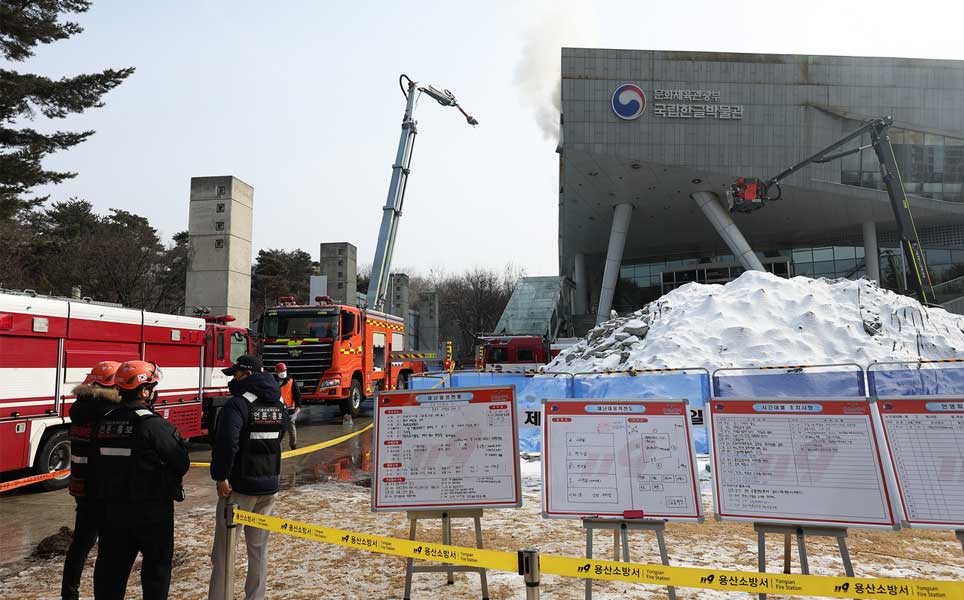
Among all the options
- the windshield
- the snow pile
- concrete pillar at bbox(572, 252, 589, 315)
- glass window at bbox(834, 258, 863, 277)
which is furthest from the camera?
concrete pillar at bbox(572, 252, 589, 315)

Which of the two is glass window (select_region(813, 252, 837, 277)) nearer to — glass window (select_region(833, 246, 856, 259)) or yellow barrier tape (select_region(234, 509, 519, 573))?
glass window (select_region(833, 246, 856, 259))

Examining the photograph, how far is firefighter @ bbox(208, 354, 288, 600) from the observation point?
14.4 ft

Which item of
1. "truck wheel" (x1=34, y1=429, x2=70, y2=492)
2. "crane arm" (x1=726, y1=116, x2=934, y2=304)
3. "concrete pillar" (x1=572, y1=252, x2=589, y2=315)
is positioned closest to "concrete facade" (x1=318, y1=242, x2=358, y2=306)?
"crane arm" (x1=726, y1=116, x2=934, y2=304)

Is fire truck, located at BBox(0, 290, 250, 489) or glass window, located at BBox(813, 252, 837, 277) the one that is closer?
fire truck, located at BBox(0, 290, 250, 489)

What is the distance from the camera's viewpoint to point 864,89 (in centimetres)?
3550

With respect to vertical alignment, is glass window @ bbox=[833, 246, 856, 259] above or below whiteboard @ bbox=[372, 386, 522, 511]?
above

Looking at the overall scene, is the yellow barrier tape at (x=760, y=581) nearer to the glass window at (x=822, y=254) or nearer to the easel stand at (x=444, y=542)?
the easel stand at (x=444, y=542)

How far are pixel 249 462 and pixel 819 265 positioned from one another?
5323cm

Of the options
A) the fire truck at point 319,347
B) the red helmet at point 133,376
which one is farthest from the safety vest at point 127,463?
the fire truck at point 319,347

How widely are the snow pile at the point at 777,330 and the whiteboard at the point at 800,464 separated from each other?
9.75 m

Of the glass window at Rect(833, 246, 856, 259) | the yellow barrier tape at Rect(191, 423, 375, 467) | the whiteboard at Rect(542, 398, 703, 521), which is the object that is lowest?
the yellow barrier tape at Rect(191, 423, 375, 467)

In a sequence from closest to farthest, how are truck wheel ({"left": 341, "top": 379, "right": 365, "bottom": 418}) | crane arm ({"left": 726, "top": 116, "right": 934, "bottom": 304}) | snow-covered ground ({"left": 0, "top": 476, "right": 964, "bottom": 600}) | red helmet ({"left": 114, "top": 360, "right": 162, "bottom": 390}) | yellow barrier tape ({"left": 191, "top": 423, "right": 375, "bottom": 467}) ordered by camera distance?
1. red helmet ({"left": 114, "top": 360, "right": 162, "bottom": 390})
2. snow-covered ground ({"left": 0, "top": 476, "right": 964, "bottom": 600})
3. yellow barrier tape ({"left": 191, "top": 423, "right": 375, "bottom": 467})
4. truck wheel ({"left": 341, "top": 379, "right": 365, "bottom": 418})
5. crane arm ({"left": 726, "top": 116, "right": 934, "bottom": 304})

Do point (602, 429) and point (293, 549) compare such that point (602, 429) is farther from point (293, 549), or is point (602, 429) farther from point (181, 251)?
point (181, 251)

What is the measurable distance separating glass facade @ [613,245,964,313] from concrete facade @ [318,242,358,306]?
90.4 ft
